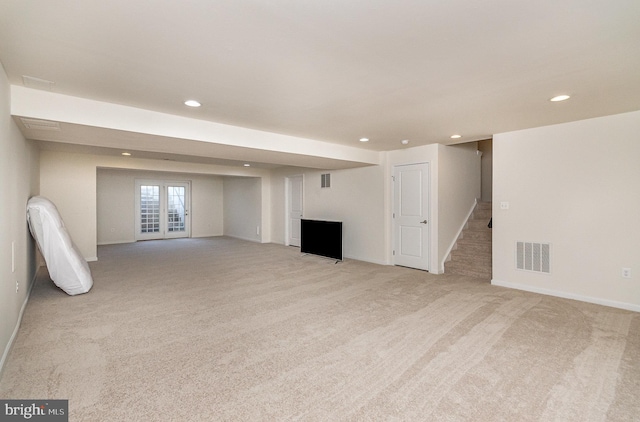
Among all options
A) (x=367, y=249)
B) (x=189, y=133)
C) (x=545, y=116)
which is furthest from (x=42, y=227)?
(x=545, y=116)

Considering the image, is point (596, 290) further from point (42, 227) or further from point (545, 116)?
point (42, 227)

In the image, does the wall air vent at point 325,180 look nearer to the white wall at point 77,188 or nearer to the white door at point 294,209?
the white door at point 294,209

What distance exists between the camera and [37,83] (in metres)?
2.71

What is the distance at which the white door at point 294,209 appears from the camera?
28.2ft

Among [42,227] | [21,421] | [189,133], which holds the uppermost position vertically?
[189,133]

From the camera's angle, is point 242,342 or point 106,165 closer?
point 242,342

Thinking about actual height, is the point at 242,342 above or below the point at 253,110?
below

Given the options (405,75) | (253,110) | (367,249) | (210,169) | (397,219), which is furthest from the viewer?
(210,169)

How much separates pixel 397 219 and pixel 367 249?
98cm

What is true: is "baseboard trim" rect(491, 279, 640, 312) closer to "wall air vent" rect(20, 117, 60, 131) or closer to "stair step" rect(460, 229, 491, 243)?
"stair step" rect(460, 229, 491, 243)

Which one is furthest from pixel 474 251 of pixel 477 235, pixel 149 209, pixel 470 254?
pixel 149 209

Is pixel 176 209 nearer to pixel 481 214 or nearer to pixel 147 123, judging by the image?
pixel 147 123

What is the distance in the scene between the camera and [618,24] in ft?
5.90

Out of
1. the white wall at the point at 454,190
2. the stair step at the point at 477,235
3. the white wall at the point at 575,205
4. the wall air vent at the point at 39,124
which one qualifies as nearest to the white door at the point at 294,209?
the white wall at the point at 454,190
